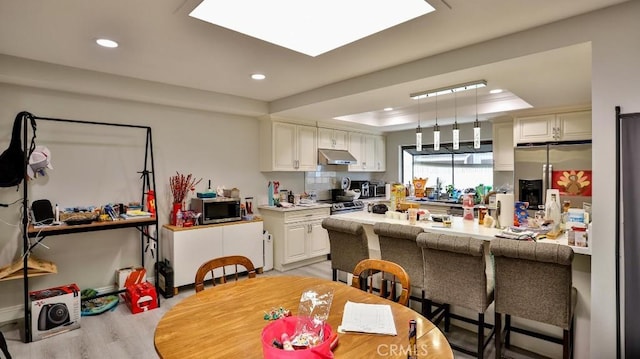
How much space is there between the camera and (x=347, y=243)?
290 centimetres

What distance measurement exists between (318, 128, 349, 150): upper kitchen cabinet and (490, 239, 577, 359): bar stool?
3675mm

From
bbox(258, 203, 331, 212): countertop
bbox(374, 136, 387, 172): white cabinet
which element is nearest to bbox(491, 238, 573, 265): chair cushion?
bbox(258, 203, 331, 212): countertop

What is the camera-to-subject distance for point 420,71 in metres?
2.90

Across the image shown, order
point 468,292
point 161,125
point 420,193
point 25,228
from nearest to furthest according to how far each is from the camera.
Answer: point 468,292 → point 25,228 → point 161,125 → point 420,193

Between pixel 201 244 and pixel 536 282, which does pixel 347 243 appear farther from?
pixel 201 244

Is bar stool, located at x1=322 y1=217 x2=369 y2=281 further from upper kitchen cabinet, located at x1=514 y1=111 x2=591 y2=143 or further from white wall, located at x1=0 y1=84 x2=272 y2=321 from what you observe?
upper kitchen cabinet, located at x1=514 y1=111 x2=591 y2=143

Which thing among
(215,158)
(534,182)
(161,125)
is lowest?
(534,182)

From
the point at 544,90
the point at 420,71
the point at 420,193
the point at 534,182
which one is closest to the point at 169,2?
the point at 420,71

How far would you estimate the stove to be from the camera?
5.25m

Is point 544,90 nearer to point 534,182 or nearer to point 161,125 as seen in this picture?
point 534,182

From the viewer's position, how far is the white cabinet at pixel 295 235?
15.3ft

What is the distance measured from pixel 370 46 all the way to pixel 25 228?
3.30 meters

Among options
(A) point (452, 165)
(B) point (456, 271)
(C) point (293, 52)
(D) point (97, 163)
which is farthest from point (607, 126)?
(D) point (97, 163)

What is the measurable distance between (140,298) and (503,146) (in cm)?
526
